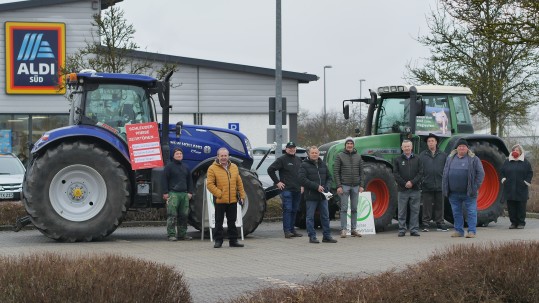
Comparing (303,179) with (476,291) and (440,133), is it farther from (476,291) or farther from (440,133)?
(476,291)

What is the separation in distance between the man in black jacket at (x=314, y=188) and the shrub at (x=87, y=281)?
910cm

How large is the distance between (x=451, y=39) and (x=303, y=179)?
1790cm

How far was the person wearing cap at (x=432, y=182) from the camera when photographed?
20.1 m

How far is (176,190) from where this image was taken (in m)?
17.7

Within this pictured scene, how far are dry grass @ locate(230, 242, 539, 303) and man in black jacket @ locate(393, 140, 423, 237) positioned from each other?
9491 millimetres

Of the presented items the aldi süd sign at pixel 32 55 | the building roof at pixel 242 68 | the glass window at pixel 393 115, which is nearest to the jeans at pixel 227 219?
the glass window at pixel 393 115

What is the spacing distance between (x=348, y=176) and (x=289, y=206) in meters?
1.27

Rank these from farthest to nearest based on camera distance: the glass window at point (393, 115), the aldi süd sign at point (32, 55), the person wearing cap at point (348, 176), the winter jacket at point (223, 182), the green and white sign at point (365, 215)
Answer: the aldi süd sign at point (32, 55), the glass window at point (393, 115), the green and white sign at point (365, 215), the person wearing cap at point (348, 176), the winter jacket at point (223, 182)

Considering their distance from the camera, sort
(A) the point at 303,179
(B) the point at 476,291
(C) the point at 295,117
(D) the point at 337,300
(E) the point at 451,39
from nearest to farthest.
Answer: (D) the point at 337,300
(B) the point at 476,291
(A) the point at 303,179
(E) the point at 451,39
(C) the point at 295,117

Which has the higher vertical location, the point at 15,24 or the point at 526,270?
the point at 15,24

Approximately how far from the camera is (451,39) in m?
34.4

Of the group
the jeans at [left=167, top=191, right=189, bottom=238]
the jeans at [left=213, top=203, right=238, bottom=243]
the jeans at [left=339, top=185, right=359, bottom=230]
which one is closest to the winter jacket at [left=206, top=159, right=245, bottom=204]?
the jeans at [left=213, top=203, right=238, bottom=243]

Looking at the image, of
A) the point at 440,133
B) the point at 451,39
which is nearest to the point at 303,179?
the point at 440,133

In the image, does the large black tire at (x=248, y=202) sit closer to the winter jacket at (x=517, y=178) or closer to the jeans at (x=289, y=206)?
the jeans at (x=289, y=206)
